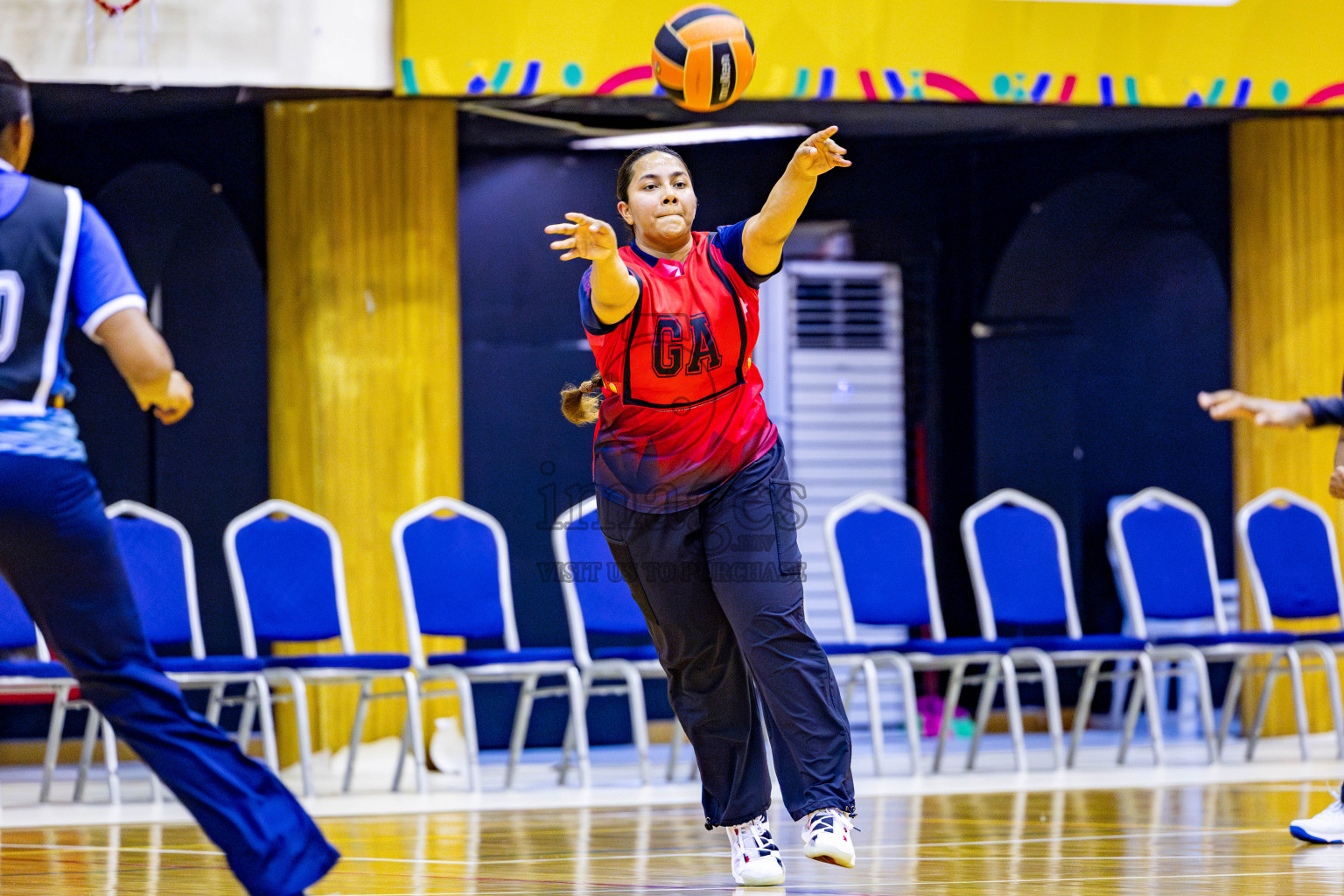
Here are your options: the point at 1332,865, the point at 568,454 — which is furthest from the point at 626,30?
the point at 1332,865

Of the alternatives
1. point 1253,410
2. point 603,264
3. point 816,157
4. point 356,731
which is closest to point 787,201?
point 816,157

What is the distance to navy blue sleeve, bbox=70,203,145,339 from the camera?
2469 millimetres

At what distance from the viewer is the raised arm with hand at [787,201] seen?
3137 millimetres

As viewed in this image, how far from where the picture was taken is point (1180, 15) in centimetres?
675

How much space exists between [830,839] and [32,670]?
330 cm

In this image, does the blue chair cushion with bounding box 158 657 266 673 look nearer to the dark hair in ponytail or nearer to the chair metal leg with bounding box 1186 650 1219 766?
the dark hair in ponytail

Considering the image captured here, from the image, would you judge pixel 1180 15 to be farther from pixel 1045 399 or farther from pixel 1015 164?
pixel 1045 399

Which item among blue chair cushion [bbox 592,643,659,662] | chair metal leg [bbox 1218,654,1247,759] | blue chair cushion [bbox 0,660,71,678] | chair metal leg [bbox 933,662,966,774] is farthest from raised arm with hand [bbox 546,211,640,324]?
chair metal leg [bbox 1218,654,1247,759]

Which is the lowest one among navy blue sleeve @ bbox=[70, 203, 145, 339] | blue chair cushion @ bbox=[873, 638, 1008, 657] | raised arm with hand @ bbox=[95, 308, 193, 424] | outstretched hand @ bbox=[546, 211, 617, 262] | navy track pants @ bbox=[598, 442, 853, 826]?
blue chair cushion @ bbox=[873, 638, 1008, 657]

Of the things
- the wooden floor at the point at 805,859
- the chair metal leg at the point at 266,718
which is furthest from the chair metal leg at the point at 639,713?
the chair metal leg at the point at 266,718

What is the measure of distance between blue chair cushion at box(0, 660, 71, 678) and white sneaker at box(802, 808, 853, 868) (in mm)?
3151

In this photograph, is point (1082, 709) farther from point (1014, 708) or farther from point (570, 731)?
point (570, 731)

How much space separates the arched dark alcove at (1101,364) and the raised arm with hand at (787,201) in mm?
5162

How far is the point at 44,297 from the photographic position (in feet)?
8.04
